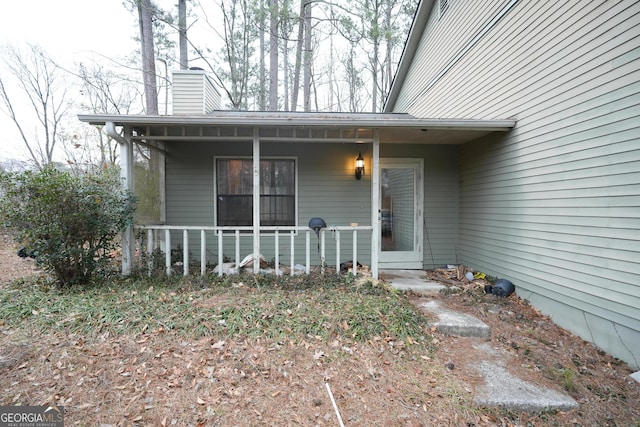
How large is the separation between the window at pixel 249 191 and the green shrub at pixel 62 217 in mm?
1870

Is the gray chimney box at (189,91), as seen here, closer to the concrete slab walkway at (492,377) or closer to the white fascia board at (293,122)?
the white fascia board at (293,122)

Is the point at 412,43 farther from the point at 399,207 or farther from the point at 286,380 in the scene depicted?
the point at 286,380

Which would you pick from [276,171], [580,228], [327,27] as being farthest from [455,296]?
[327,27]

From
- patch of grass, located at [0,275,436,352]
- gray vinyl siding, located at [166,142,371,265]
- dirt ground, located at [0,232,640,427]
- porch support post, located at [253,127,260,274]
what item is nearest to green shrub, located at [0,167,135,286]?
patch of grass, located at [0,275,436,352]

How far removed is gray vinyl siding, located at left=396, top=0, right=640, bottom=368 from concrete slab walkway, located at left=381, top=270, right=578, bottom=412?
104cm

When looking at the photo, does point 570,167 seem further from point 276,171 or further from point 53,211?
point 53,211

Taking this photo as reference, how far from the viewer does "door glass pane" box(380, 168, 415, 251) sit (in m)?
6.09

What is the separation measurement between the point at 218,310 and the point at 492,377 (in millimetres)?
2779

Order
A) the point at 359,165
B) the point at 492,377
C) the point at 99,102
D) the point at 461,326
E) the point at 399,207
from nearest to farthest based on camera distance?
the point at 492,377, the point at 461,326, the point at 359,165, the point at 399,207, the point at 99,102

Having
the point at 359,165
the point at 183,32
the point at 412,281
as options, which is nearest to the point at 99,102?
the point at 183,32

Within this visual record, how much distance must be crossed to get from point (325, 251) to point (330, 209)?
Answer: 0.85 metres

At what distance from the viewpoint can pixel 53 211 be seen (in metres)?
3.91

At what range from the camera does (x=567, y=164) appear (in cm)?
343

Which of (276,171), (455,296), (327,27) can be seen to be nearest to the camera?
(455,296)
